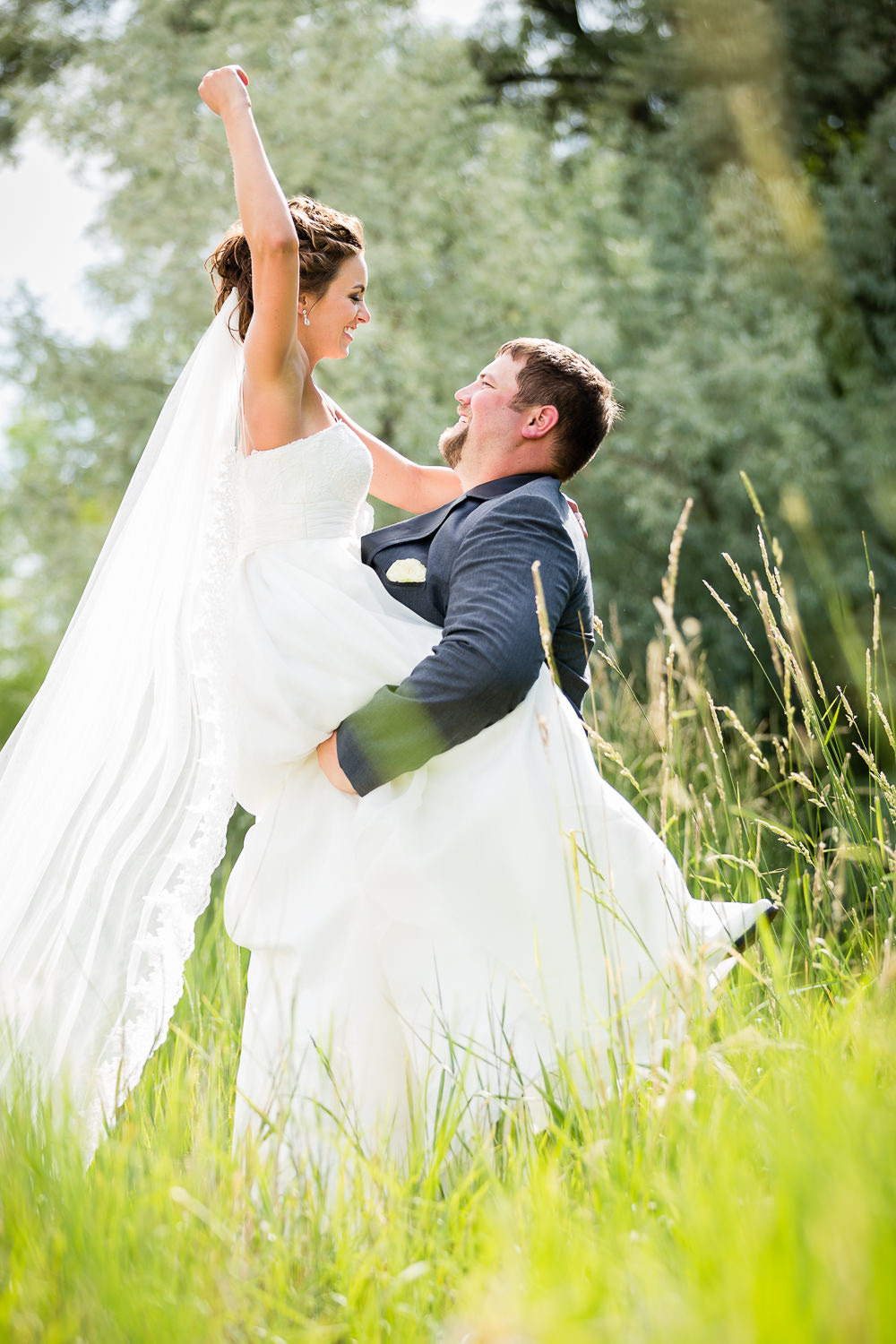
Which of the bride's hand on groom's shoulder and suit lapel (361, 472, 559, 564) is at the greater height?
the bride's hand on groom's shoulder

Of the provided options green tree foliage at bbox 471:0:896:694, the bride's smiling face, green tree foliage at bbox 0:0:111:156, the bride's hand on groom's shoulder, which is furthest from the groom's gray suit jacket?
green tree foliage at bbox 0:0:111:156

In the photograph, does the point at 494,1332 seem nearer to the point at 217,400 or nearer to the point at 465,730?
the point at 465,730

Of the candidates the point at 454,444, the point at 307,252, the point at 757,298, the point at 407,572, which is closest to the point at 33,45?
the point at 757,298

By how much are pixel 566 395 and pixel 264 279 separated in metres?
0.74

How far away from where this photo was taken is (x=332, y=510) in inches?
90.4

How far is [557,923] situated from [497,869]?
15 cm

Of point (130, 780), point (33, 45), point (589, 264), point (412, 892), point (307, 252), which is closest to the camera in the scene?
point (412, 892)

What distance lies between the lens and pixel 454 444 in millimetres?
2588

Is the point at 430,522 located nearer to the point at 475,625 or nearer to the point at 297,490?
the point at 297,490

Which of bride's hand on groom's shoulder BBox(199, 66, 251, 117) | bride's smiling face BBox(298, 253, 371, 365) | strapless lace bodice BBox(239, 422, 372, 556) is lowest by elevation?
strapless lace bodice BBox(239, 422, 372, 556)

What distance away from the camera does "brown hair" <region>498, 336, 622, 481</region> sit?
245cm

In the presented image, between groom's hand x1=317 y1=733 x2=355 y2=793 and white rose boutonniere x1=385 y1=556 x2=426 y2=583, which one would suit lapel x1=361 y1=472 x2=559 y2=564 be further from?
groom's hand x1=317 y1=733 x2=355 y2=793

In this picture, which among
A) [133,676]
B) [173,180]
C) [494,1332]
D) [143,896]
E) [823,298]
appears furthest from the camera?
[823,298]

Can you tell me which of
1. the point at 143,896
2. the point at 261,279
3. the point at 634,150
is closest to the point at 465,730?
the point at 143,896
